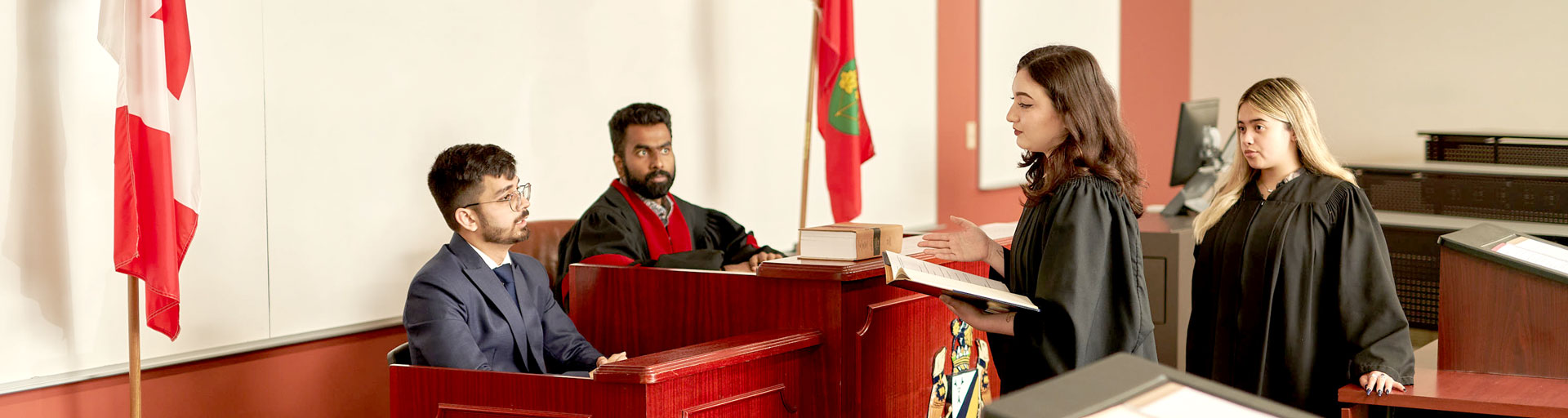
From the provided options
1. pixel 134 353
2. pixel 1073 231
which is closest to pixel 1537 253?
pixel 1073 231

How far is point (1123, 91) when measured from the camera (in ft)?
26.7

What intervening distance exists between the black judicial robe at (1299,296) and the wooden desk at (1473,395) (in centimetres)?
11

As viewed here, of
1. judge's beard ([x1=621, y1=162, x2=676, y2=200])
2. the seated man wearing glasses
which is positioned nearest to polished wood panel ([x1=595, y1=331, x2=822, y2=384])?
the seated man wearing glasses

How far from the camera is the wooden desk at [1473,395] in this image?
2123 millimetres

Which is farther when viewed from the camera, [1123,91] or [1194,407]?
[1123,91]

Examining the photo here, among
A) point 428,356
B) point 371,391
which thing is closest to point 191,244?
point 371,391

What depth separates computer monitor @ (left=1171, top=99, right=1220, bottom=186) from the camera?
17.6ft

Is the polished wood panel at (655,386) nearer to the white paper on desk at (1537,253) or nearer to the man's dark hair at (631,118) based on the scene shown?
the man's dark hair at (631,118)

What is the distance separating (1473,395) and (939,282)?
1109 millimetres

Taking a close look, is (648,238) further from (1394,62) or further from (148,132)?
(1394,62)

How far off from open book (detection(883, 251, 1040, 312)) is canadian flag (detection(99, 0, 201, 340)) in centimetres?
167

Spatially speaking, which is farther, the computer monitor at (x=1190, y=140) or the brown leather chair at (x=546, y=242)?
the computer monitor at (x=1190, y=140)

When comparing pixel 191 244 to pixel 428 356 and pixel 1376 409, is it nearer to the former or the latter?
pixel 428 356

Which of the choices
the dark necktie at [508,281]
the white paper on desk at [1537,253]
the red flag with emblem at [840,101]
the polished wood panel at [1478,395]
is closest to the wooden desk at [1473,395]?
the polished wood panel at [1478,395]
